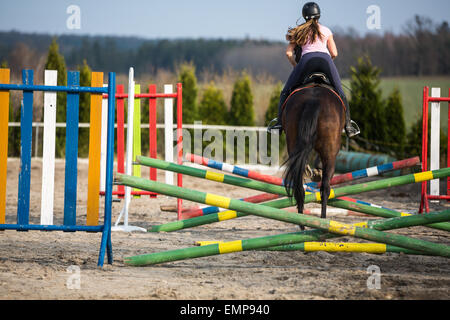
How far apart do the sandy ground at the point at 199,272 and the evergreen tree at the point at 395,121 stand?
23.7 feet

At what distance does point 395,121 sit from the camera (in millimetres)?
12703

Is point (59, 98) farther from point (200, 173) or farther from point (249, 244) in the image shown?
point (249, 244)

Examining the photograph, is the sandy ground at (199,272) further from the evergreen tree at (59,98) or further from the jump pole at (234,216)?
the evergreen tree at (59,98)

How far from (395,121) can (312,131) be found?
916 cm

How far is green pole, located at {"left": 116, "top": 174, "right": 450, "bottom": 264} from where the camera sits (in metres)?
3.36

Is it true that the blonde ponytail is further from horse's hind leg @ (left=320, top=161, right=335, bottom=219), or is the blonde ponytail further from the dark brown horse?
horse's hind leg @ (left=320, top=161, right=335, bottom=219)

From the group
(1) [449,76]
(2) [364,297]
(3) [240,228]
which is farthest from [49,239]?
(1) [449,76]

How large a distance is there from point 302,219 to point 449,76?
954 inches

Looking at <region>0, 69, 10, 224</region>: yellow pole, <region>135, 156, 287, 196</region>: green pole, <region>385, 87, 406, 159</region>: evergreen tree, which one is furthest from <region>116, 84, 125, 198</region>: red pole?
<region>385, 87, 406, 159</region>: evergreen tree

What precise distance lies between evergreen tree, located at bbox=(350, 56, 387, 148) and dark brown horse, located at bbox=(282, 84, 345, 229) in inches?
334

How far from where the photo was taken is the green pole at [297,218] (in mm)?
3359

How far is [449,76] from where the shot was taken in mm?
24969

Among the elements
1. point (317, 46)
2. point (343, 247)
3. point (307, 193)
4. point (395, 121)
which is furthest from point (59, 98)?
point (343, 247)
